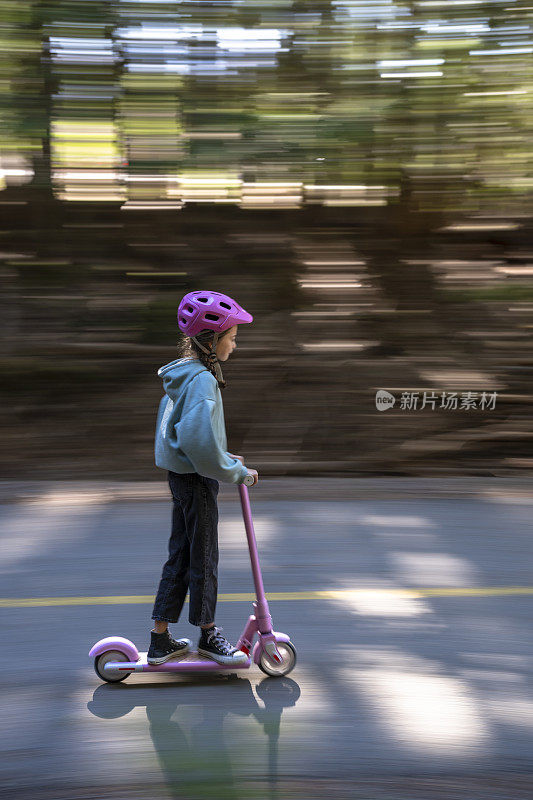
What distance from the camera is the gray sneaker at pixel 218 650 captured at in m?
3.89

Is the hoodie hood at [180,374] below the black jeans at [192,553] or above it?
above

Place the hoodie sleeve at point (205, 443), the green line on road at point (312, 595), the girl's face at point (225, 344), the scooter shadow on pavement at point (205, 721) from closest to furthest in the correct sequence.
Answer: the scooter shadow on pavement at point (205, 721) → the hoodie sleeve at point (205, 443) → the girl's face at point (225, 344) → the green line on road at point (312, 595)

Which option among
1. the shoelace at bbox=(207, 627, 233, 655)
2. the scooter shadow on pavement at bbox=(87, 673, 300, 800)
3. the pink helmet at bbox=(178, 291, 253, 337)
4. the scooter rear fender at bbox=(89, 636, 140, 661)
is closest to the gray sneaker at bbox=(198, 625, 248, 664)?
the shoelace at bbox=(207, 627, 233, 655)

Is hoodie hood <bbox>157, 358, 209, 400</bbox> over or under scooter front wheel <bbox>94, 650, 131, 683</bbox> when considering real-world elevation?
over

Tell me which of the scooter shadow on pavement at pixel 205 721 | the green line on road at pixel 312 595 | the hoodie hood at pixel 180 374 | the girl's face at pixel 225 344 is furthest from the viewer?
the green line on road at pixel 312 595

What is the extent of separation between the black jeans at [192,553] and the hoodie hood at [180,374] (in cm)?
35

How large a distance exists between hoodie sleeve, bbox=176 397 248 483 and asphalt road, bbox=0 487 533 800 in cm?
96

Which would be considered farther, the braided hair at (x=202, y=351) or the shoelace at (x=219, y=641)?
the shoelace at (x=219, y=641)

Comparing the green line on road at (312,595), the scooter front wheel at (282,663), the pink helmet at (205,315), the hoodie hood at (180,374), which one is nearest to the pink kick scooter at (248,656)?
the scooter front wheel at (282,663)

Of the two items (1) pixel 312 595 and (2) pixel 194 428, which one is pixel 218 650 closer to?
(2) pixel 194 428

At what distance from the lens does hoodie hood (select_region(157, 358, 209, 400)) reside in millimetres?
3691

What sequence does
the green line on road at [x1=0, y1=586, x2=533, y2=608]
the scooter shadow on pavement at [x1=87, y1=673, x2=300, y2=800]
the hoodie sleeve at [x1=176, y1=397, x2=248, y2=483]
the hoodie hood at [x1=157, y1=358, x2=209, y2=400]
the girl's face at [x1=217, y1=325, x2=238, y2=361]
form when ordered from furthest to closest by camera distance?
the green line on road at [x1=0, y1=586, x2=533, y2=608] < the girl's face at [x1=217, y1=325, x2=238, y2=361] < the hoodie hood at [x1=157, y1=358, x2=209, y2=400] < the hoodie sleeve at [x1=176, y1=397, x2=248, y2=483] < the scooter shadow on pavement at [x1=87, y1=673, x2=300, y2=800]

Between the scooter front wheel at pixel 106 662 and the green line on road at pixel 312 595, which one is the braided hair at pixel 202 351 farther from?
the green line on road at pixel 312 595

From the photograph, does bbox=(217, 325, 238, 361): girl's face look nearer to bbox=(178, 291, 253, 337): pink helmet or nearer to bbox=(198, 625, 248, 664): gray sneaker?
bbox=(178, 291, 253, 337): pink helmet
